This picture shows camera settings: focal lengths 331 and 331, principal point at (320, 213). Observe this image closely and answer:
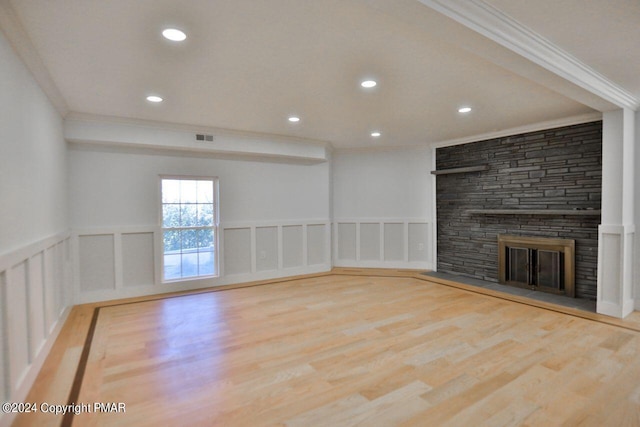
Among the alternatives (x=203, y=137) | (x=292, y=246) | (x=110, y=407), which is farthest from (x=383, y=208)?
(x=110, y=407)

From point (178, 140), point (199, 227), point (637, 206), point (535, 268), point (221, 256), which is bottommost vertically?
point (535, 268)

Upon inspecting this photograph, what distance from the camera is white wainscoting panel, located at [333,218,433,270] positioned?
20.9 ft

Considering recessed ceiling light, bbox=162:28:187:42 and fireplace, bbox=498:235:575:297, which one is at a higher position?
recessed ceiling light, bbox=162:28:187:42

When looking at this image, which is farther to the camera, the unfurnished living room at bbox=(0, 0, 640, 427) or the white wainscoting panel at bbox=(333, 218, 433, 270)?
the white wainscoting panel at bbox=(333, 218, 433, 270)

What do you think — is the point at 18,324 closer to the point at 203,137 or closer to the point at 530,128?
the point at 203,137

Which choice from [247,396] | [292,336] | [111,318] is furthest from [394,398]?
[111,318]

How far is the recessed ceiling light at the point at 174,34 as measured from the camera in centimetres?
218

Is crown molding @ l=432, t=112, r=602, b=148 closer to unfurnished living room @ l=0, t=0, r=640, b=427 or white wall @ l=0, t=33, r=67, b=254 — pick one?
unfurnished living room @ l=0, t=0, r=640, b=427

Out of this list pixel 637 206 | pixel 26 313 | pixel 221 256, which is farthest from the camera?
pixel 221 256

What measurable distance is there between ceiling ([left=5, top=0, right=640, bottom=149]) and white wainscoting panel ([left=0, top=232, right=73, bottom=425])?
1.51m

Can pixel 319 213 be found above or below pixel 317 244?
above

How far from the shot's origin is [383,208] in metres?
6.59

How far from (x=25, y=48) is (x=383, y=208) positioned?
552cm

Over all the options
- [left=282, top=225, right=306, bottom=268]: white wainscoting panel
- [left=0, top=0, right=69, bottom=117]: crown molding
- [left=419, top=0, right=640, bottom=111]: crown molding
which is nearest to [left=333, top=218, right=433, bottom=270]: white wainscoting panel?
[left=282, top=225, right=306, bottom=268]: white wainscoting panel
